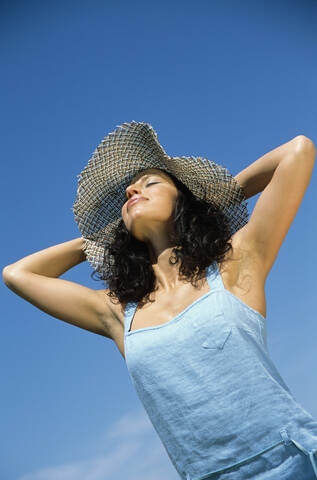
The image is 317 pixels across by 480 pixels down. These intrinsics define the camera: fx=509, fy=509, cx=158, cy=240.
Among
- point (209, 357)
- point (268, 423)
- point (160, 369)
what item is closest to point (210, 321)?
point (209, 357)

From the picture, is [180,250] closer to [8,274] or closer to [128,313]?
[128,313]

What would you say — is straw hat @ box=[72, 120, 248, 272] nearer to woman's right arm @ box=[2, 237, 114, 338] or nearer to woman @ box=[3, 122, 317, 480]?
woman @ box=[3, 122, 317, 480]

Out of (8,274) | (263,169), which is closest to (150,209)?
(263,169)

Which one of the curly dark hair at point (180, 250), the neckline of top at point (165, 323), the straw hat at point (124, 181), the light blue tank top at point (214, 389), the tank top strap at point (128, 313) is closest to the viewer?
the light blue tank top at point (214, 389)

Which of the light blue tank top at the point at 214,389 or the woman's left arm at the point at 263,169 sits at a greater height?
the woman's left arm at the point at 263,169

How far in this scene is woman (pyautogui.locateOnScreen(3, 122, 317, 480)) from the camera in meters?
2.21

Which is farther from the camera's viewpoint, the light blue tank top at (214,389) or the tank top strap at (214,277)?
the tank top strap at (214,277)

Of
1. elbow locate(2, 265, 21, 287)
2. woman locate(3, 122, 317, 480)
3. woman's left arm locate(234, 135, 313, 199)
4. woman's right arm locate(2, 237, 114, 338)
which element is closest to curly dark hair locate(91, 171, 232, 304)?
woman locate(3, 122, 317, 480)

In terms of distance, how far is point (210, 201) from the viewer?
3387 millimetres

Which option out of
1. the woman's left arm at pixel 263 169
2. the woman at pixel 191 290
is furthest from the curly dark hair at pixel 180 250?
the woman's left arm at pixel 263 169

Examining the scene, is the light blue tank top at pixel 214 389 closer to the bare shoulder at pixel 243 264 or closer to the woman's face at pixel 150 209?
the bare shoulder at pixel 243 264

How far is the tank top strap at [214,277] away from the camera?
2.53 meters

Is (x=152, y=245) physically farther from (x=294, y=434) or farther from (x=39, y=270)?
(x=294, y=434)

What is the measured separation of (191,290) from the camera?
264 cm
